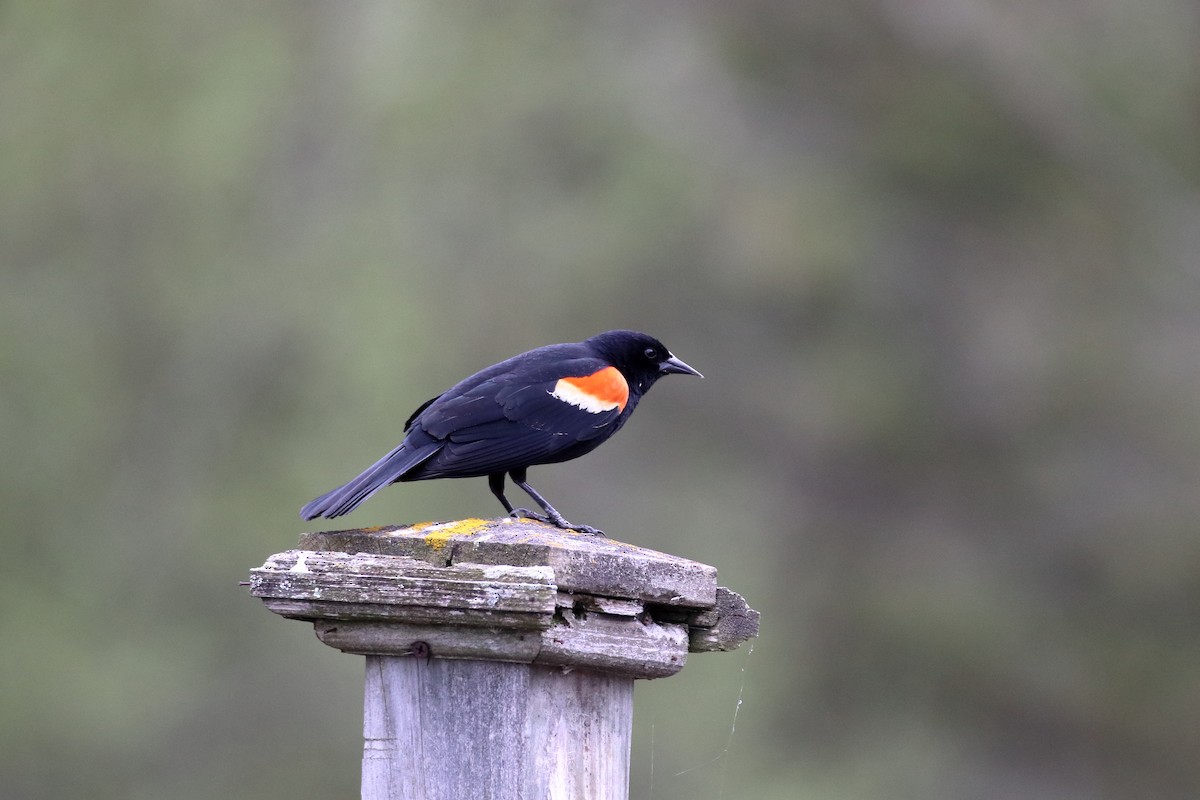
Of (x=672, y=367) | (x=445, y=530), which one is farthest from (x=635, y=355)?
(x=445, y=530)

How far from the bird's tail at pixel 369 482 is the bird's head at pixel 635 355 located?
3.95ft

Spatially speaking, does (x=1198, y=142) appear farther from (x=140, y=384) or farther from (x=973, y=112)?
(x=140, y=384)

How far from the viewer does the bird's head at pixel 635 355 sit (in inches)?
197

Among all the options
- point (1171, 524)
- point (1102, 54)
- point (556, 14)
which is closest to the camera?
point (1171, 524)

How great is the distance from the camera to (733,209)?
13.4 m

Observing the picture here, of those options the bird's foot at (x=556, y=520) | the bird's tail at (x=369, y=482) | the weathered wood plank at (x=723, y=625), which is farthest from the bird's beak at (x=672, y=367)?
the weathered wood plank at (x=723, y=625)

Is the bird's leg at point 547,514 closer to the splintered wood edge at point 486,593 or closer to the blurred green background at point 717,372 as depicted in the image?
the splintered wood edge at point 486,593

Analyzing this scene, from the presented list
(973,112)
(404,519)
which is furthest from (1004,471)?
(404,519)

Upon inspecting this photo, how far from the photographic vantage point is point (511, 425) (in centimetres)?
401

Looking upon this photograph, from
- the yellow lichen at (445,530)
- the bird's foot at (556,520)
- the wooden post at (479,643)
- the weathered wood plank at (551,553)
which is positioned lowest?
the wooden post at (479,643)

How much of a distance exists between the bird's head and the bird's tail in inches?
47.4

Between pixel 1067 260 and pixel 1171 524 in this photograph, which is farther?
pixel 1067 260

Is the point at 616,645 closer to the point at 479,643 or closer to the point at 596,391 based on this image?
the point at 479,643

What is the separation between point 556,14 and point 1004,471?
6063 mm
